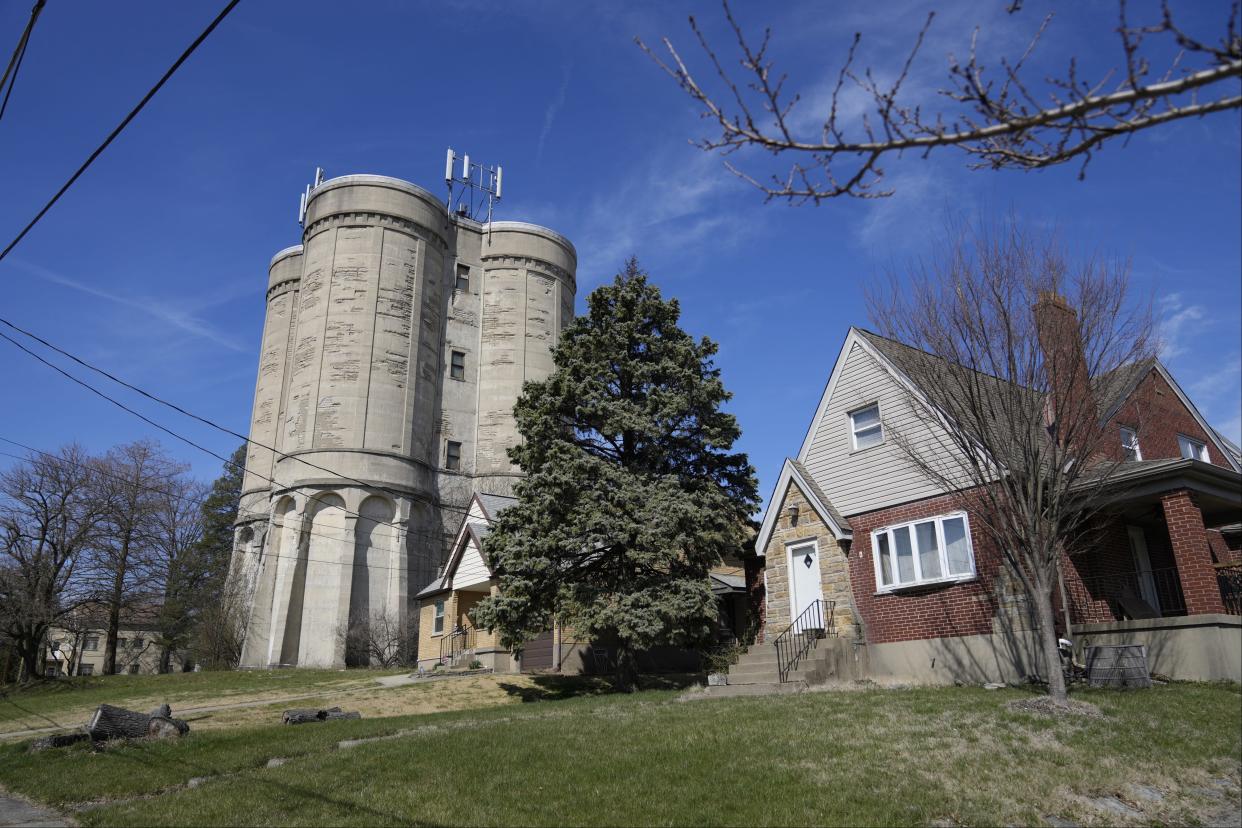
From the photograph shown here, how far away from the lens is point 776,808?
26.2ft

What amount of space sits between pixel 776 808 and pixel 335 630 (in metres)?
39.3

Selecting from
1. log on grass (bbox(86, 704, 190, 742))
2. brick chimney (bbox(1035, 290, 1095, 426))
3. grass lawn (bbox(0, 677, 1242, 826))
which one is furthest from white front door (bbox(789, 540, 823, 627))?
log on grass (bbox(86, 704, 190, 742))

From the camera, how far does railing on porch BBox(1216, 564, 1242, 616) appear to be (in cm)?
1628

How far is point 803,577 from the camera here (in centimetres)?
2041

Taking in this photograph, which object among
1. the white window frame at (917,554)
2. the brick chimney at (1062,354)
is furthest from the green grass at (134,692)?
the brick chimney at (1062,354)

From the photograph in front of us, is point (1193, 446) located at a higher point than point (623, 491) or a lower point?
higher

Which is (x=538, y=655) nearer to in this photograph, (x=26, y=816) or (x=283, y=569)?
(x=26, y=816)

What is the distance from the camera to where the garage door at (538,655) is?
84.5ft

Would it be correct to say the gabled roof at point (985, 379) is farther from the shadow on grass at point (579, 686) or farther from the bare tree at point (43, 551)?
the bare tree at point (43, 551)

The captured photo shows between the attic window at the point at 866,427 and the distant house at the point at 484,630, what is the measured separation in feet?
16.4

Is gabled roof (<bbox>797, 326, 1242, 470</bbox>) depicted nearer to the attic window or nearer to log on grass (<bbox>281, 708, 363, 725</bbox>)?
the attic window

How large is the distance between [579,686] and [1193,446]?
691 inches

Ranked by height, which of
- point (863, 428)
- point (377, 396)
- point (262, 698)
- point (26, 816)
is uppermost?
point (377, 396)

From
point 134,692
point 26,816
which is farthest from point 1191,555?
point 134,692
